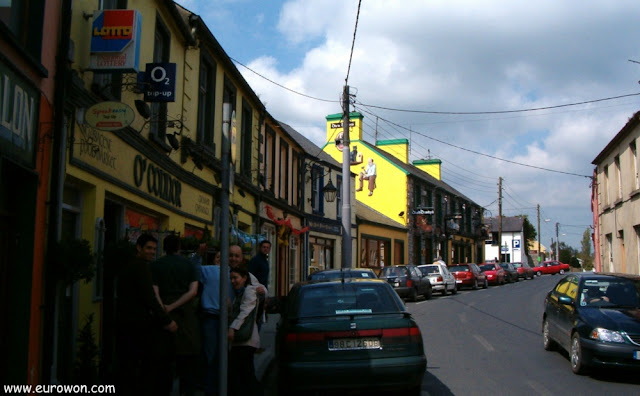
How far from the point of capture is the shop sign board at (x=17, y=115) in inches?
218

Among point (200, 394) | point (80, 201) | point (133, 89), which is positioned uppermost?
point (133, 89)

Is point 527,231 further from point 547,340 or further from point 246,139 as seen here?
point 547,340

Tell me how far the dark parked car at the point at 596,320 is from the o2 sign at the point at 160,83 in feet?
22.5

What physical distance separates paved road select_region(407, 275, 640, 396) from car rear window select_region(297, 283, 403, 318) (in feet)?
4.33

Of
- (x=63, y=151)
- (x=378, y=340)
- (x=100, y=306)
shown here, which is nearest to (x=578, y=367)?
(x=378, y=340)

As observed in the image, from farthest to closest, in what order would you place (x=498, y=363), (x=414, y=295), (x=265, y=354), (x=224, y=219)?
(x=414, y=295), (x=265, y=354), (x=498, y=363), (x=224, y=219)

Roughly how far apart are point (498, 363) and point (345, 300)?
151 inches

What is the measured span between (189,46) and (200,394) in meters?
7.65

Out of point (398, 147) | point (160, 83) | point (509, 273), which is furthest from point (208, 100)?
point (509, 273)

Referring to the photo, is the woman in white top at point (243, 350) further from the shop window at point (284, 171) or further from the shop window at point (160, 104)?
the shop window at point (284, 171)

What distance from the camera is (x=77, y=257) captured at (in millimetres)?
6465

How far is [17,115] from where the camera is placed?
5.83m

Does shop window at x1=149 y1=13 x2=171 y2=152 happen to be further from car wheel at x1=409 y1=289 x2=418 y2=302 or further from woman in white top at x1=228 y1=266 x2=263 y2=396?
car wheel at x1=409 y1=289 x2=418 y2=302

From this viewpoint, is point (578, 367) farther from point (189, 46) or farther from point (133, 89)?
point (189, 46)
